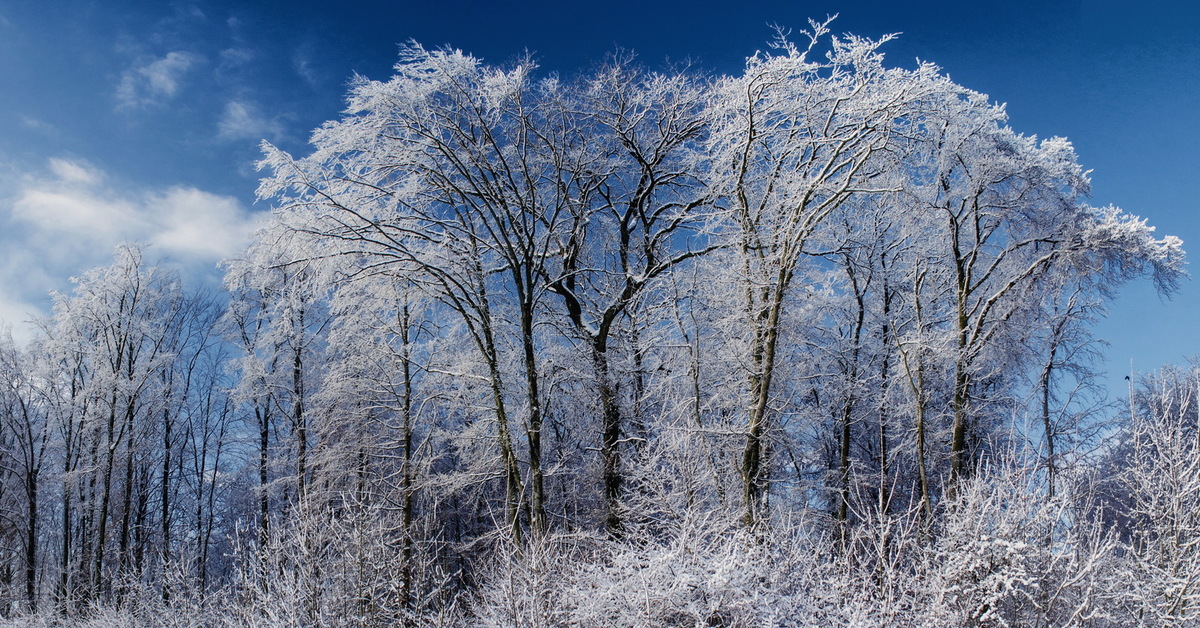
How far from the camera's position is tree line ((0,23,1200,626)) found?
781 cm

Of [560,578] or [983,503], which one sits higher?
[983,503]

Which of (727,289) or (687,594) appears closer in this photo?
(687,594)

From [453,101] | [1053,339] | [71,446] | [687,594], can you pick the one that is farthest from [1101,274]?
[71,446]

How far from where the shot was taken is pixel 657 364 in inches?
541

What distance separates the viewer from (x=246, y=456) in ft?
71.3

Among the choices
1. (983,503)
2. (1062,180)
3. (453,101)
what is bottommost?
(983,503)

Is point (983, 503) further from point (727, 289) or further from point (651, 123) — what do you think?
point (651, 123)

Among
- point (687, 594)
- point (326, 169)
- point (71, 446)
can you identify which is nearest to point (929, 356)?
point (687, 594)

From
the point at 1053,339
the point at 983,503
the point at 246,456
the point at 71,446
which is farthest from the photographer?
the point at 246,456

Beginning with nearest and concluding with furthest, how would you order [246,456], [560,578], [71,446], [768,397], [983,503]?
1. [983,503]
2. [560,578]
3. [768,397]
4. [71,446]
5. [246,456]

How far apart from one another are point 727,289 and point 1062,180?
24.0 feet

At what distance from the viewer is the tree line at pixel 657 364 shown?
25.6 feet

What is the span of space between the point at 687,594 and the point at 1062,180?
11847 millimetres

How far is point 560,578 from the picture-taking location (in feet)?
26.8
